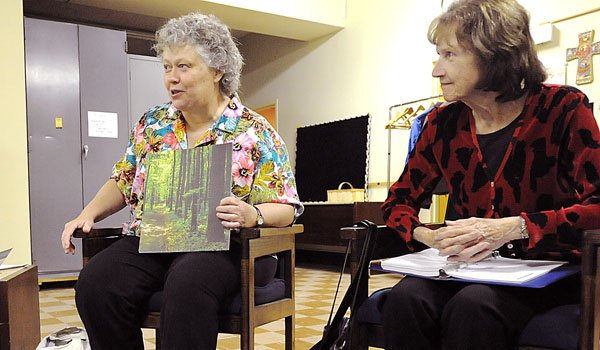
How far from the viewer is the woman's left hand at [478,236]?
1294 mm

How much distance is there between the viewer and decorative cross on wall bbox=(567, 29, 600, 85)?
4137 millimetres

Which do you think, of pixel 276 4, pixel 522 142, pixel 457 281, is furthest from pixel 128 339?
pixel 276 4

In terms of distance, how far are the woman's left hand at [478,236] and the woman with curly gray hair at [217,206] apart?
0.63 metres

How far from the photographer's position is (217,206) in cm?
171

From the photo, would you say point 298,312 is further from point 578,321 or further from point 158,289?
point 578,321

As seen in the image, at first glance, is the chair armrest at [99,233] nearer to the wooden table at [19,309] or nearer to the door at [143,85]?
the wooden table at [19,309]

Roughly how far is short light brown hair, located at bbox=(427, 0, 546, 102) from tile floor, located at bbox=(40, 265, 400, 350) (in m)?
1.64

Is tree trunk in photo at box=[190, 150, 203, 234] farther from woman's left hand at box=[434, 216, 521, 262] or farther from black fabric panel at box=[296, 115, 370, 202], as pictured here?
black fabric panel at box=[296, 115, 370, 202]

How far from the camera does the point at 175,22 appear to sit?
186 cm

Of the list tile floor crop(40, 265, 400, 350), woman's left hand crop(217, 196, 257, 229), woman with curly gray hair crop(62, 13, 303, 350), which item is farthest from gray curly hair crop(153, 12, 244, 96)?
tile floor crop(40, 265, 400, 350)

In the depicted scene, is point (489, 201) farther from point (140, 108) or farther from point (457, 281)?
point (140, 108)

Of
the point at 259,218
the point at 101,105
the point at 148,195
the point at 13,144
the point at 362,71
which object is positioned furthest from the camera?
the point at 362,71

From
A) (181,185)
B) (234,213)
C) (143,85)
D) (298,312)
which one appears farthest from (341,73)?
(234,213)

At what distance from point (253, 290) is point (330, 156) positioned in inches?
205
